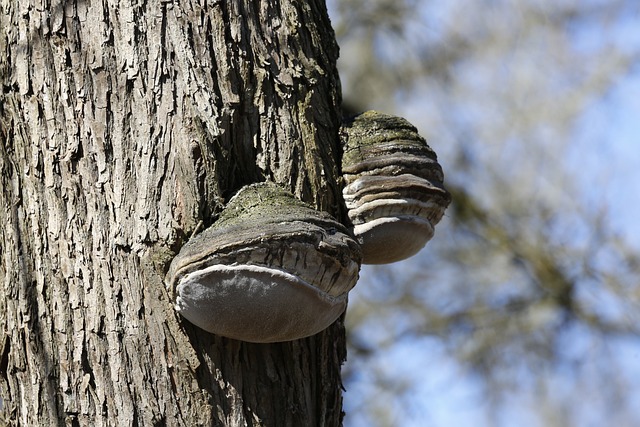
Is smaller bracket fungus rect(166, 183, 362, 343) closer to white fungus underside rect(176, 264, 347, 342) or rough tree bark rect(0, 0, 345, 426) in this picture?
white fungus underside rect(176, 264, 347, 342)

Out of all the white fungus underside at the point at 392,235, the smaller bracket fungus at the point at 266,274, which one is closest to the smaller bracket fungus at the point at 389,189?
the white fungus underside at the point at 392,235

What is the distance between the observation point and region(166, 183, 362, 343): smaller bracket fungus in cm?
167

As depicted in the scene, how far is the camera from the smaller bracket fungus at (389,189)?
6.81 feet

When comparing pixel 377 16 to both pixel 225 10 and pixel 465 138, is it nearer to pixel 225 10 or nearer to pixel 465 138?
pixel 465 138

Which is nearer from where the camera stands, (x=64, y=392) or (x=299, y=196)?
(x=64, y=392)

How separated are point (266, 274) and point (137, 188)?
394 millimetres

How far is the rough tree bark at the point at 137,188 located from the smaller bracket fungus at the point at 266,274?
0.14 m

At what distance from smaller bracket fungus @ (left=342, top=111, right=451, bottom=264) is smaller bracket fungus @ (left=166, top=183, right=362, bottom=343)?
12.3 inches

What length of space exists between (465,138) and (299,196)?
660 centimetres

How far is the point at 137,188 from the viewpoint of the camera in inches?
74.5

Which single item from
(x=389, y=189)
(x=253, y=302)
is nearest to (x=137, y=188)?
(x=253, y=302)

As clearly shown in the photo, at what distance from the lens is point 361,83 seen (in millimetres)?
8336

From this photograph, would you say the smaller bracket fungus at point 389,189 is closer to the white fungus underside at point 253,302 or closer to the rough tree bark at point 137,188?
the rough tree bark at point 137,188

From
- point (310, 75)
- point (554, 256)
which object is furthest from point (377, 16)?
point (310, 75)
